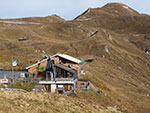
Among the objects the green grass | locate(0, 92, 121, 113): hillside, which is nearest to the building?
the green grass

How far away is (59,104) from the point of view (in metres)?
22.9

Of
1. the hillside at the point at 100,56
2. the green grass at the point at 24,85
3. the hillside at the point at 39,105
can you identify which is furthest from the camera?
the hillside at the point at 100,56

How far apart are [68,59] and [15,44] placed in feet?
222

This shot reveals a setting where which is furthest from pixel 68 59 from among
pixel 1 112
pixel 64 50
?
pixel 64 50

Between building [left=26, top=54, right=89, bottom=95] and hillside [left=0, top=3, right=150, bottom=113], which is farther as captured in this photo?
hillside [left=0, top=3, right=150, bottom=113]

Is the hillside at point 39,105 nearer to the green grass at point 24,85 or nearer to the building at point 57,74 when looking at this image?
the building at point 57,74

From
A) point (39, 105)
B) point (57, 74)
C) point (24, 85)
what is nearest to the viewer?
point (39, 105)

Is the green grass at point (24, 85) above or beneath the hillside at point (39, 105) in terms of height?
beneath

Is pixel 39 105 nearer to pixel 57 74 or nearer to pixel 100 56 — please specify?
pixel 57 74

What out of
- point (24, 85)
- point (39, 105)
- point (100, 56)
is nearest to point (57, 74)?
point (24, 85)

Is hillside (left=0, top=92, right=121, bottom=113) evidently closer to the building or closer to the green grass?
the building

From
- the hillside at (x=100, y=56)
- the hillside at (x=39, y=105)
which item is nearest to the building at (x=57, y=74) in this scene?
the hillside at (x=100, y=56)

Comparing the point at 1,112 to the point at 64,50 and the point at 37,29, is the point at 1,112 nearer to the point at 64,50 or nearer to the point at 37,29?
the point at 64,50

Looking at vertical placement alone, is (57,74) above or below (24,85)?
above
